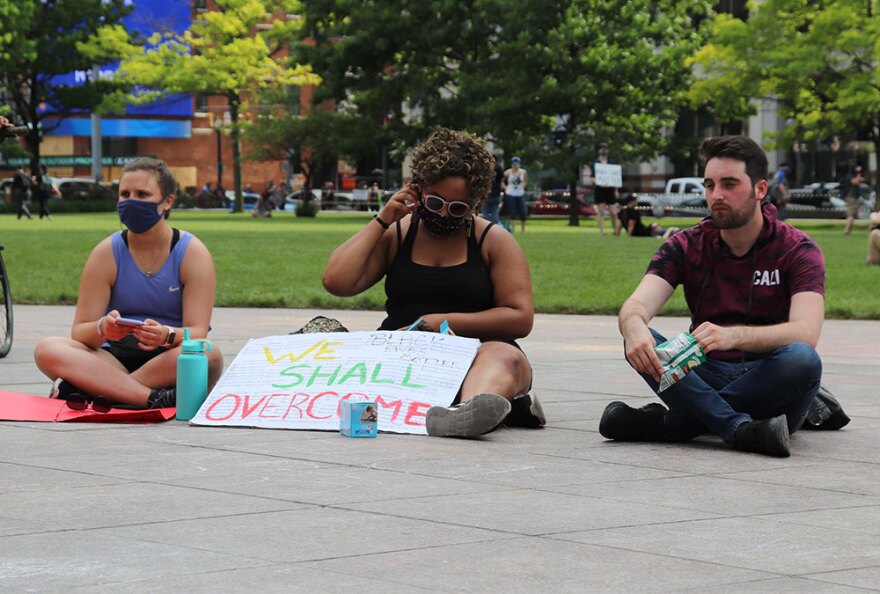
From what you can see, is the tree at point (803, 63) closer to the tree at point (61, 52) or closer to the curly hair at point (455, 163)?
the tree at point (61, 52)

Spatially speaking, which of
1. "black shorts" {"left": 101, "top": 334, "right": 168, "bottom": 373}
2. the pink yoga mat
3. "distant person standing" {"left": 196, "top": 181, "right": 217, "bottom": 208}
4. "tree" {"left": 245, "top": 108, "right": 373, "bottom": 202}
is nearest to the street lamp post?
"distant person standing" {"left": 196, "top": 181, "right": 217, "bottom": 208}

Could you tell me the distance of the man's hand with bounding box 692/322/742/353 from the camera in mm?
6316

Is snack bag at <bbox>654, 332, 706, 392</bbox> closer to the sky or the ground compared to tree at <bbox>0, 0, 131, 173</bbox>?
closer to the ground

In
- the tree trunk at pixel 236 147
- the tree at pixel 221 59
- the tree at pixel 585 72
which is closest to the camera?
the tree at pixel 585 72

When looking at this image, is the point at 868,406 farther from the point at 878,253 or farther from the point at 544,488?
the point at 878,253

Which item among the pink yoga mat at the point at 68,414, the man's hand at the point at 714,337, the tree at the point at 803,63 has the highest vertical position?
the tree at the point at 803,63

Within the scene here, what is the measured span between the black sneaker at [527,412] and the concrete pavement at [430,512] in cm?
9

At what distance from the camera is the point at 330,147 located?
62000 mm

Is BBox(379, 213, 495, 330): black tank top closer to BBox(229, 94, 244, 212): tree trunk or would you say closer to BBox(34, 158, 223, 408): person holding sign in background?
BBox(34, 158, 223, 408): person holding sign in background

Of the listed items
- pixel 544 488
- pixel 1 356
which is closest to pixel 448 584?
pixel 544 488

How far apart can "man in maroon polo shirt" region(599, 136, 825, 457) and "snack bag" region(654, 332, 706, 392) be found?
4 cm

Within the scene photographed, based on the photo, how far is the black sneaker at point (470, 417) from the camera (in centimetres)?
683

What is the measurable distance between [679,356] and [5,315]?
5.61 meters

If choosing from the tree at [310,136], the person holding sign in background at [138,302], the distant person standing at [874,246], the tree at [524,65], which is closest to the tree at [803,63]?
the tree at [524,65]
